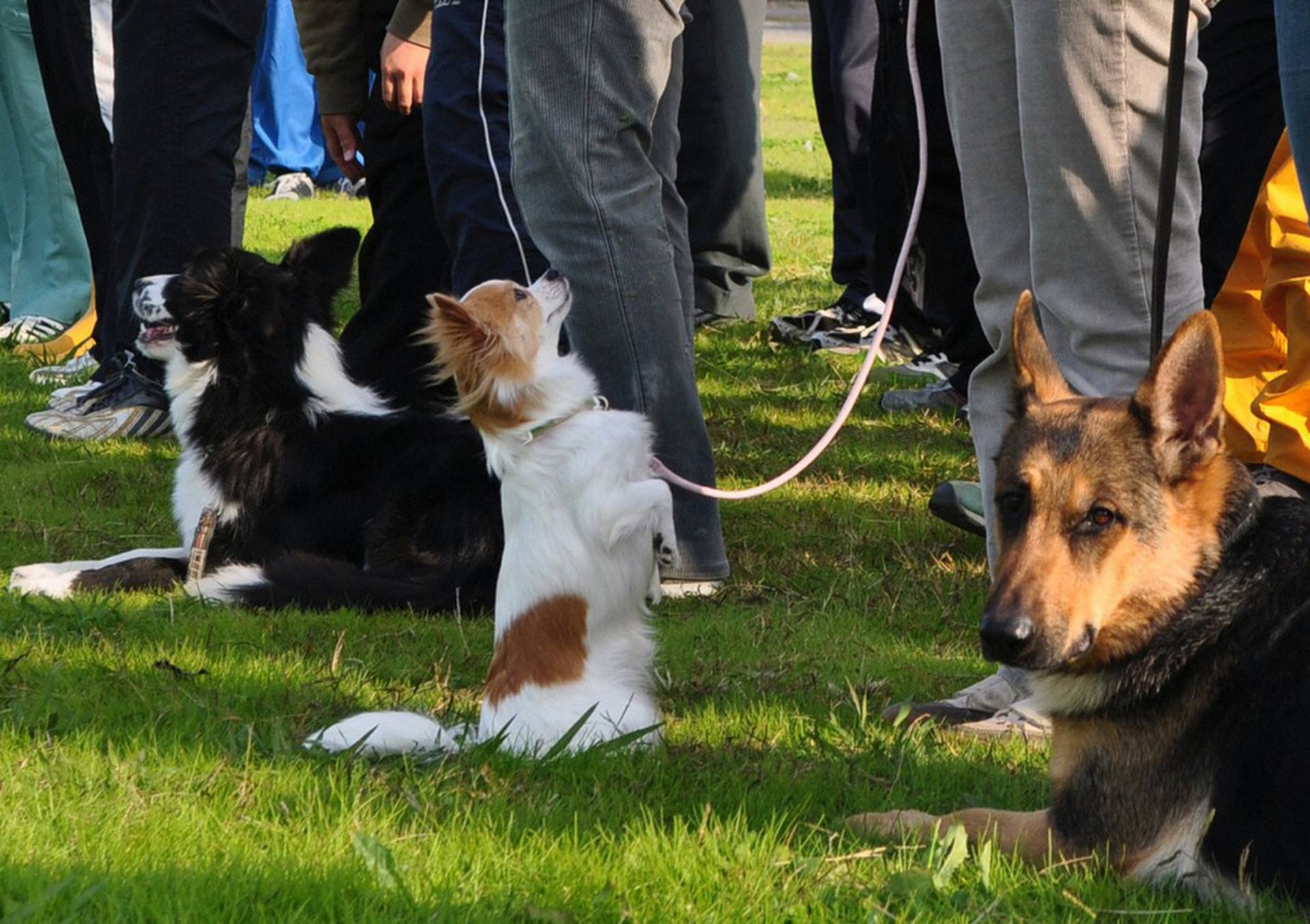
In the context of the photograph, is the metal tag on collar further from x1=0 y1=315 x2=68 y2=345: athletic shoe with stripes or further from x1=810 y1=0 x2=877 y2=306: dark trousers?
x1=810 y1=0 x2=877 y2=306: dark trousers

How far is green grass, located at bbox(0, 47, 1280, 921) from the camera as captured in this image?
255cm

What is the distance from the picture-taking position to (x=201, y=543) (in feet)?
15.7

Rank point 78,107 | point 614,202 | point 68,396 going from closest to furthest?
1. point 614,202
2. point 68,396
3. point 78,107

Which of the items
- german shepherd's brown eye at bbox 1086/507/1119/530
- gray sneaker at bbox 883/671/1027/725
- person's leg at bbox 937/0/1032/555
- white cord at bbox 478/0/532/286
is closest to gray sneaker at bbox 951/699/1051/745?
gray sneaker at bbox 883/671/1027/725

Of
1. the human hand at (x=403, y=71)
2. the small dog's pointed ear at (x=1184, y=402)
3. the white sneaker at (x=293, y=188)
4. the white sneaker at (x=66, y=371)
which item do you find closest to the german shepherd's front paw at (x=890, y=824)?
the small dog's pointed ear at (x=1184, y=402)

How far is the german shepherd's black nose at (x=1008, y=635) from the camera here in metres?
2.63

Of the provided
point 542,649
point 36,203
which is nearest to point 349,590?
point 542,649

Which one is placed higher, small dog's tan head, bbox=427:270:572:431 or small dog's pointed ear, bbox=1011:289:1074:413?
small dog's pointed ear, bbox=1011:289:1074:413

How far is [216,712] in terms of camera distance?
11.3 feet

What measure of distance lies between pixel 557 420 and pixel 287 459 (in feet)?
4.62

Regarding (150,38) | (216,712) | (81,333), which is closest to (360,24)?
(150,38)

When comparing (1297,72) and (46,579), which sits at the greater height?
(1297,72)

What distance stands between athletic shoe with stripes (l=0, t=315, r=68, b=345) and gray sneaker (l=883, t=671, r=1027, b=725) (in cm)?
593

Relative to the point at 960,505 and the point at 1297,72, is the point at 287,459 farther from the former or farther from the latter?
the point at 1297,72
